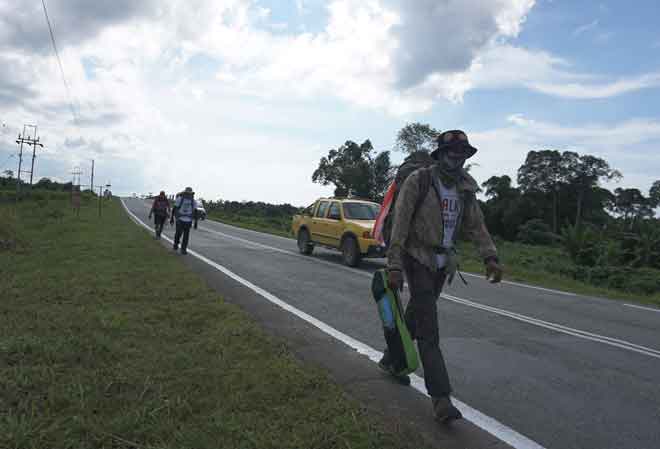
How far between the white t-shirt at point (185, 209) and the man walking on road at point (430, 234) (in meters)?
9.74

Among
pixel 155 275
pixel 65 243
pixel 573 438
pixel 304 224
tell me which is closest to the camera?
pixel 573 438

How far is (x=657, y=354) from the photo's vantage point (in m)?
5.43

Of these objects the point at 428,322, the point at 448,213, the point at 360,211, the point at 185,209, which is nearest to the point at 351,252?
the point at 360,211

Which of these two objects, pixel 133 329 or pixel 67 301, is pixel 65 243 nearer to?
pixel 67 301

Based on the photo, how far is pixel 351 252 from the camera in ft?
39.4

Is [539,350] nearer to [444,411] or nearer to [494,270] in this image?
[494,270]

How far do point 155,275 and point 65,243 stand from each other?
650cm

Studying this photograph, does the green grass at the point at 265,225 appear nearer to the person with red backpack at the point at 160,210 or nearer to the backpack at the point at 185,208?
the person with red backpack at the point at 160,210

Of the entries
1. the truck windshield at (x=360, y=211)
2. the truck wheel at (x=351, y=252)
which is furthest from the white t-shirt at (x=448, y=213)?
the truck windshield at (x=360, y=211)

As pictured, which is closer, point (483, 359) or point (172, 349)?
point (172, 349)

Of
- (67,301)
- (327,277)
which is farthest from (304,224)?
(67,301)

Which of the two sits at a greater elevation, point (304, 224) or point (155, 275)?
point (304, 224)

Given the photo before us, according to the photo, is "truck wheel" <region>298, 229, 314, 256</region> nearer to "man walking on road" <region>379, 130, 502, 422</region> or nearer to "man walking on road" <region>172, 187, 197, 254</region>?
"man walking on road" <region>172, 187, 197, 254</region>

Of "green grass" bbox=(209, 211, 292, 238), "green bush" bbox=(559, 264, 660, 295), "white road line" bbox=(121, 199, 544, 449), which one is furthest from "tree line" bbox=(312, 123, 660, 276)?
"white road line" bbox=(121, 199, 544, 449)
